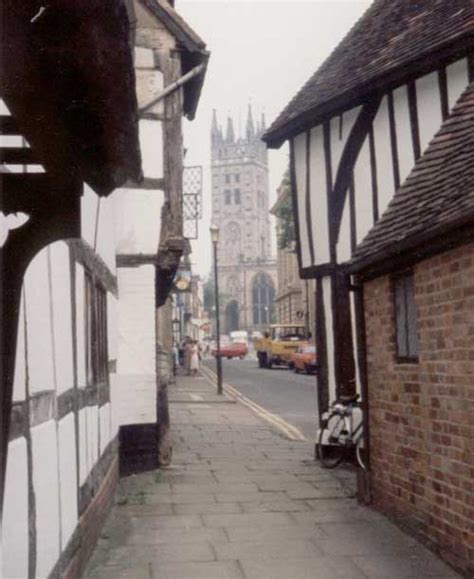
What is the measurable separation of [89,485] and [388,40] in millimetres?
7573

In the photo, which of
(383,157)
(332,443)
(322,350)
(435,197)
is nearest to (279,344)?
(322,350)

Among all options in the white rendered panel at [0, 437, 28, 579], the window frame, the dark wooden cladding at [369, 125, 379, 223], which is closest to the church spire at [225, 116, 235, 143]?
the dark wooden cladding at [369, 125, 379, 223]

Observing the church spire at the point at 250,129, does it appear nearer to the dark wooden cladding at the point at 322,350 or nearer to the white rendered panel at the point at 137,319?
the dark wooden cladding at the point at 322,350

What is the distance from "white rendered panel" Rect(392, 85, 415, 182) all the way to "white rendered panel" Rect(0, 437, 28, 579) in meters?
6.90

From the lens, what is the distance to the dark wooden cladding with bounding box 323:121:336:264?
10.7 metres

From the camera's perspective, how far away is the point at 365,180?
10203mm

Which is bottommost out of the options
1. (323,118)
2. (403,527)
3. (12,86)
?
(403,527)

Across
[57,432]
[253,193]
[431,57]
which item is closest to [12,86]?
[57,432]

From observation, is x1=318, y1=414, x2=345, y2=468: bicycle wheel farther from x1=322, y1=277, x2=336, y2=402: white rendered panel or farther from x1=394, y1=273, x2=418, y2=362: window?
x1=394, y1=273, x2=418, y2=362: window

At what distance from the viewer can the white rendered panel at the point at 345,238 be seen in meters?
10.5

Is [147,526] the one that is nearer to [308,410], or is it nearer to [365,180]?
[365,180]

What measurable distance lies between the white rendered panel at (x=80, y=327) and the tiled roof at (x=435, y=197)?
8.37 ft

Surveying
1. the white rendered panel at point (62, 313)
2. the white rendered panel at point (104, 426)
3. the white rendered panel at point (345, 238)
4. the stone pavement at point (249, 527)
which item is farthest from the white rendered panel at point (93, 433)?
the white rendered panel at point (345, 238)

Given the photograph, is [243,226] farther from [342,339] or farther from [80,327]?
[80,327]
